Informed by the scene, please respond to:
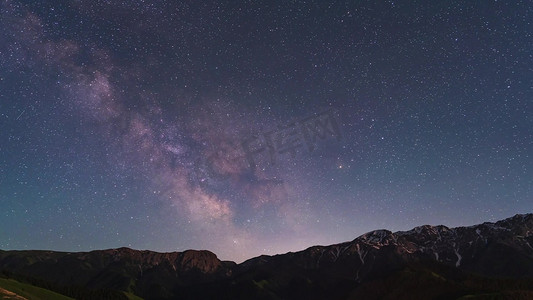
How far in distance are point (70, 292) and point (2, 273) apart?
1191 inches

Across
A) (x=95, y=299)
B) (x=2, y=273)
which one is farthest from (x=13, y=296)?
(x=95, y=299)

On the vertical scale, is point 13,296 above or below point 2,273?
below

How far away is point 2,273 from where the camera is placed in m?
175

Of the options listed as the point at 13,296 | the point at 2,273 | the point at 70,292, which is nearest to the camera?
the point at 13,296

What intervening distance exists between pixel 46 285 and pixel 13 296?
87.8 metres

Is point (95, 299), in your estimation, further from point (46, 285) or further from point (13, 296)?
point (13, 296)

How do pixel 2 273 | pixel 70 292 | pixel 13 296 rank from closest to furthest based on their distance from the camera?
1. pixel 13 296
2. pixel 2 273
3. pixel 70 292

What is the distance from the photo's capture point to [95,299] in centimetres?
19775

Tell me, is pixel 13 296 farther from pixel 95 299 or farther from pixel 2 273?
pixel 95 299

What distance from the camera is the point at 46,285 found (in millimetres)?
184125

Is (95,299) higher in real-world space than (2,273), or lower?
lower

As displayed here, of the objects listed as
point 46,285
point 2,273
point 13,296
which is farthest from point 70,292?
point 13,296

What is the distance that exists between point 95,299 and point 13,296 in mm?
99129

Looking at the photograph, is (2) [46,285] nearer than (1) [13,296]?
No
